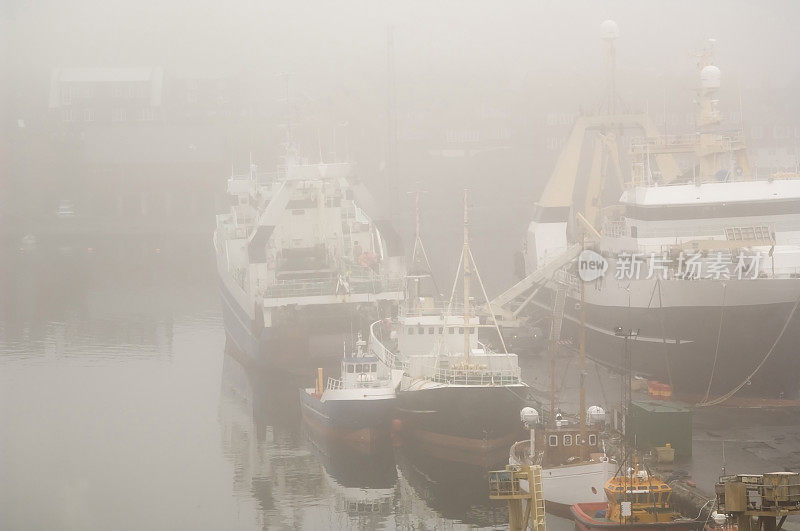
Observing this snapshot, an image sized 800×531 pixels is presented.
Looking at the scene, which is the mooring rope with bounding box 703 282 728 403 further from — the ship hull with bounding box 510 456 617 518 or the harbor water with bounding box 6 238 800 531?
A: the ship hull with bounding box 510 456 617 518

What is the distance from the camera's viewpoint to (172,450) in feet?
82.2

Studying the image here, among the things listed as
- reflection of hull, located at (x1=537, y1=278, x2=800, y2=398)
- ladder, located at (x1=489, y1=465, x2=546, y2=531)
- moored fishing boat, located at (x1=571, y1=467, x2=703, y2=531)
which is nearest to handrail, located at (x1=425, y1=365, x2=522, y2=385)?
reflection of hull, located at (x1=537, y1=278, x2=800, y2=398)

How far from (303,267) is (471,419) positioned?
12.3 m

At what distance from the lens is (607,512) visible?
56.4 ft

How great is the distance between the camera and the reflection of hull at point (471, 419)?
2184 centimetres

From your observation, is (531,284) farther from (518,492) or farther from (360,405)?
(518,492)

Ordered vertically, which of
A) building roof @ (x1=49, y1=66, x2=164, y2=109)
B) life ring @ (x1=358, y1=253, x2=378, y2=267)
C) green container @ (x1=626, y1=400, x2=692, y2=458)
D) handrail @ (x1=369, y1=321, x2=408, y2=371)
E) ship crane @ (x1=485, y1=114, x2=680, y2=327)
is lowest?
green container @ (x1=626, y1=400, x2=692, y2=458)

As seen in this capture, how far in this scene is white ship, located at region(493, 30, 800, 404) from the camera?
83.3 ft

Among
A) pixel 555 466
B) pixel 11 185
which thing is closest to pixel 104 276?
pixel 11 185

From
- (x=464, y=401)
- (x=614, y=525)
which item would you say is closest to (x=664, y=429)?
(x=464, y=401)

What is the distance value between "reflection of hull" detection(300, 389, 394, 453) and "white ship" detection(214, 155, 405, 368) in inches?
267

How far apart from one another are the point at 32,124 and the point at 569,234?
52720 mm

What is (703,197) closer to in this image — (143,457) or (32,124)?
(143,457)

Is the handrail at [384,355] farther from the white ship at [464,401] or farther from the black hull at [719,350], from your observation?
the black hull at [719,350]
